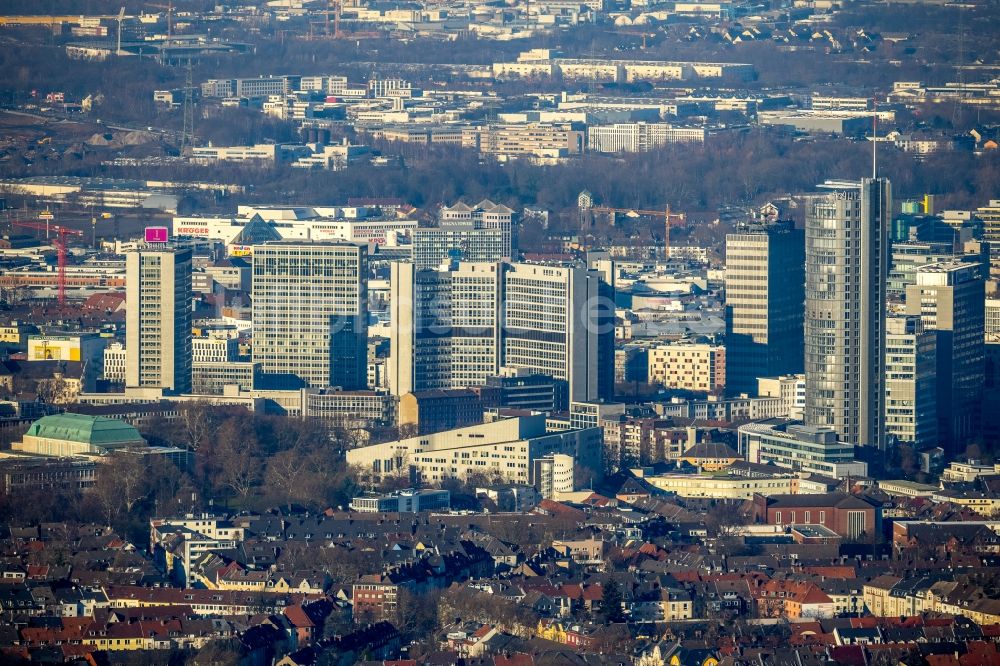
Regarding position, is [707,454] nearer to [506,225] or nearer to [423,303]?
[423,303]

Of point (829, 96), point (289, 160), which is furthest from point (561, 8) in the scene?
point (289, 160)

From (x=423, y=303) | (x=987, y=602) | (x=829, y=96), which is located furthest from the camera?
(x=829, y=96)

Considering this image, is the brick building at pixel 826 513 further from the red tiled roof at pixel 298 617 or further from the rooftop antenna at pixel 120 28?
the rooftop antenna at pixel 120 28

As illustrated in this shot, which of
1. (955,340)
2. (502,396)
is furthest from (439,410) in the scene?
(955,340)

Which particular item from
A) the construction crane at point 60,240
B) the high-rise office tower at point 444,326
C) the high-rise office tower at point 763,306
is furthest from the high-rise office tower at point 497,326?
the construction crane at point 60,240

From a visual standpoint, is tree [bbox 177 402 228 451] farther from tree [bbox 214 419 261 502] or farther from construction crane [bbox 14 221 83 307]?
construction crane [bbox 14 221 83 307]

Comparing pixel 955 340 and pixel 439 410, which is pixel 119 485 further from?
pixel 955 340
